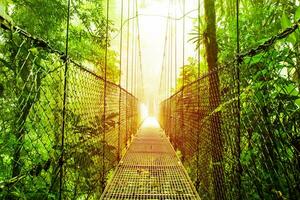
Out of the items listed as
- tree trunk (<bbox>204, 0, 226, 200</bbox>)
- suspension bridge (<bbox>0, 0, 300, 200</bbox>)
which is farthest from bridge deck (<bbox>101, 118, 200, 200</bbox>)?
tree trunk (<bbox>204, 0, 226, 200</bbox>)

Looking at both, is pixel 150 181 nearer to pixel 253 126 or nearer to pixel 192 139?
pixel 192 139

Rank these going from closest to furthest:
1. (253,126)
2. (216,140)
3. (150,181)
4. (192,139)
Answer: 1. (253,126)
2. (216,140)
3. (150,181)
4. (192,139)

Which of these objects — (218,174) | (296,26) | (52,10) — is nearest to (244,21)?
(218,174)

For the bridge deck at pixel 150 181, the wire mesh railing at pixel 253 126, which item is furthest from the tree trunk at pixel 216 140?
the bridge deck at pixel 150 181

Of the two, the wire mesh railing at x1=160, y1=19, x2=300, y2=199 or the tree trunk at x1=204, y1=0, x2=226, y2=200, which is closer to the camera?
the wire mesh railing at x1=160, y1=19, x2=300, y2=199

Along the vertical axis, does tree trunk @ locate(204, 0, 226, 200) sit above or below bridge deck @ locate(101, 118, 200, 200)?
above

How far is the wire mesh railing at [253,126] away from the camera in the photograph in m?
1.06

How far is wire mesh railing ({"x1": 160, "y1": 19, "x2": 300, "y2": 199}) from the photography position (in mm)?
1058

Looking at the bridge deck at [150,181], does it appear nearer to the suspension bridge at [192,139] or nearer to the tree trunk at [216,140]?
the suspension bridge at [192,139]

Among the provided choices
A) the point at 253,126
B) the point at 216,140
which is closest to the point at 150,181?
the point at 216,140

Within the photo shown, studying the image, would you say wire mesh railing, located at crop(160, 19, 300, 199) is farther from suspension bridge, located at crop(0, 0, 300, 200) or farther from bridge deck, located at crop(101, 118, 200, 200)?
bridge deck, located at crop(101, 118, 200, 200)

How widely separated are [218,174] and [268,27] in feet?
3.29

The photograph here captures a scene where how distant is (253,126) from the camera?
1419 mm

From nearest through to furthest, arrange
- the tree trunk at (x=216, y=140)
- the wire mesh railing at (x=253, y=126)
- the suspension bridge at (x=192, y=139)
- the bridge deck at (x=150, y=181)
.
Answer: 1. the wire mesh railing at (x=253, y=126)
2. the suspension bridge at (x=192, y=139)
3. the tree trunk at (x=216, y=140)
4. the bridge deck at (x=150, y=181)
